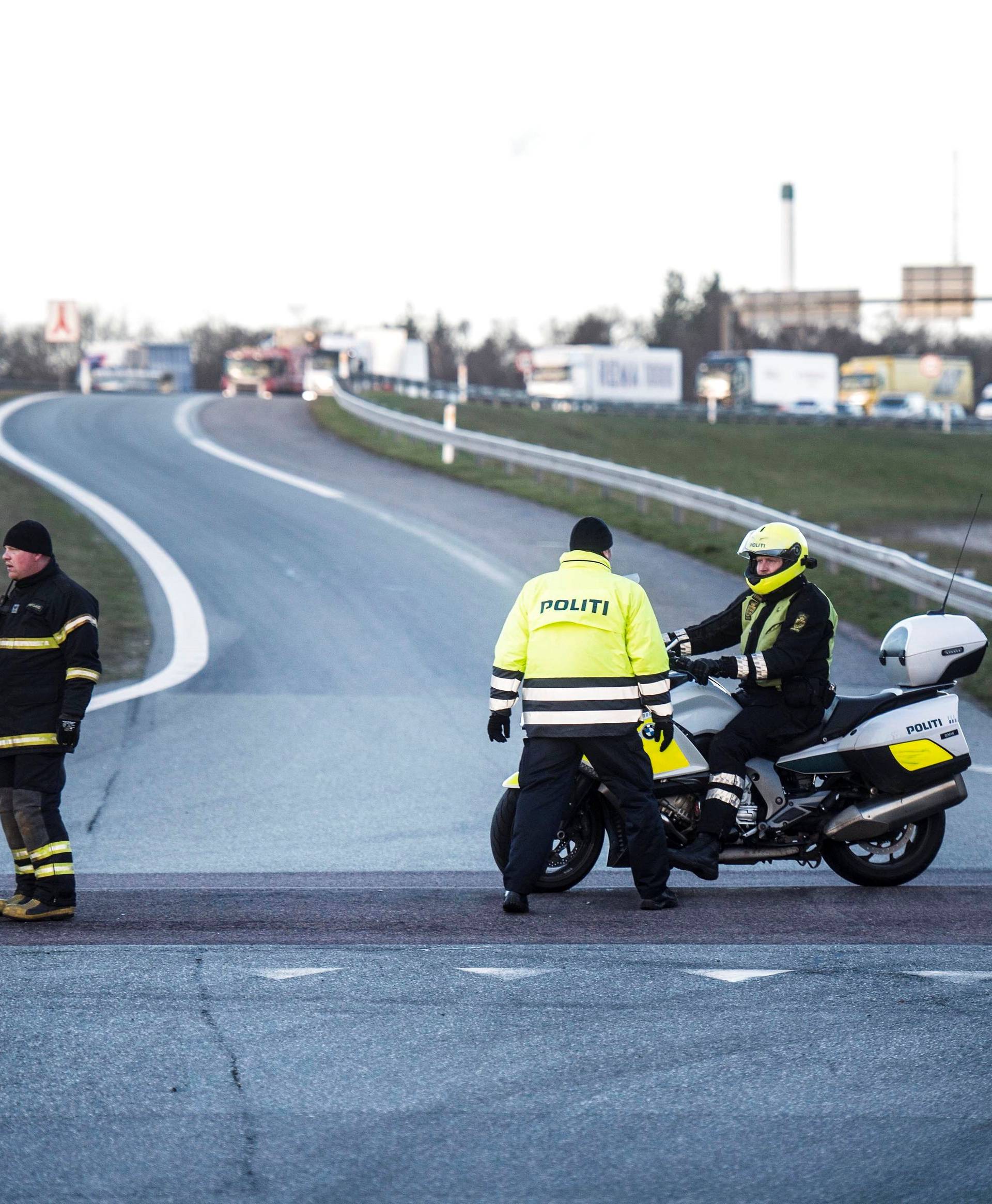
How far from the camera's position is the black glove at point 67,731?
7.05 metres

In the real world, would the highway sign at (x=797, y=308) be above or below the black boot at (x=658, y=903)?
above

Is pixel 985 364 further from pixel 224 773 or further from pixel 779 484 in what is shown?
pixel 224 773

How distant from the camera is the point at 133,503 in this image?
2475 cm

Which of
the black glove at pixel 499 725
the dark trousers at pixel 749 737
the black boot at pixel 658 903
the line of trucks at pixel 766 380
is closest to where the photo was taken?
the black glove at pixel 499 725

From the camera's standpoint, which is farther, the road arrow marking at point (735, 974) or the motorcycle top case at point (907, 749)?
the motorcycle top case at point (907, 749)

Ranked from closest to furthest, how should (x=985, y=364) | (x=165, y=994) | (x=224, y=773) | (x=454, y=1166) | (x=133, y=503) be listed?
(x=454, y=1166) < (x=165, y=994) < (x=224, y=773) < (x=133, y=503) < (x=985, y=364)

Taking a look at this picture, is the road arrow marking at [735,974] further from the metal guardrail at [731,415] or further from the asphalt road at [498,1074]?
the metal guardrail at [731,415]

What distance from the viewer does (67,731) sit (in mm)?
7047

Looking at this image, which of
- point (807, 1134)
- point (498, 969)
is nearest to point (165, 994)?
point (498, 969)

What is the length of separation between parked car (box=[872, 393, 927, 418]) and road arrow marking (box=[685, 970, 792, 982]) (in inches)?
2614

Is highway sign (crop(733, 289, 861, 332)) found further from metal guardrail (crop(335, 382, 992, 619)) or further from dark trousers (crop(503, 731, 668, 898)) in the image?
dark trousers (crop(503, 731, 668, 898))

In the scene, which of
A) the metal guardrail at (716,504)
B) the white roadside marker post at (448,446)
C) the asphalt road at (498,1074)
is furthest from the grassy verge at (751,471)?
the asphalt road at (498,1074)

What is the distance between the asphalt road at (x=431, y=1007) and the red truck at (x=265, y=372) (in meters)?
50.1

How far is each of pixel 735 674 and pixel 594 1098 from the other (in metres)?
3.11
